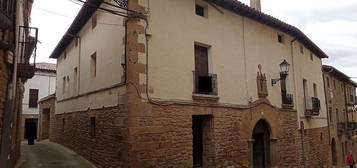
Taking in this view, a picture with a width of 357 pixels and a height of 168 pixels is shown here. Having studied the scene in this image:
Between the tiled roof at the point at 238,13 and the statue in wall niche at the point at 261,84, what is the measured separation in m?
2.09

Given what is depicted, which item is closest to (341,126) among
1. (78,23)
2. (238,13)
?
(238,13)

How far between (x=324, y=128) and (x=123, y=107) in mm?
14248

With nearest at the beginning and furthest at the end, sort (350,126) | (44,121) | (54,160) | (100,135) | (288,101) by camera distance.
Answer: (100,135) < (54,160) < (288,101) < (44,121) < (350,126)

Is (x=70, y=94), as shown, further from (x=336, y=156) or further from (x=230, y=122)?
(x=336, y=156)

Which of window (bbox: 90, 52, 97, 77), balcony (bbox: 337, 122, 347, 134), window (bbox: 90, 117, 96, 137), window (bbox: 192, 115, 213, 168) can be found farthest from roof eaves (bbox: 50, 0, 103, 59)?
balcony (bbox: 337, 122, 347, 134)

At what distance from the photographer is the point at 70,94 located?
1366 centimetres

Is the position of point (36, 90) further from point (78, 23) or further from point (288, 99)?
point (288, 99)

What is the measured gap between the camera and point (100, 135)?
9242mm

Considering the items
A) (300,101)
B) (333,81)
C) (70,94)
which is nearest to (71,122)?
(70,94)

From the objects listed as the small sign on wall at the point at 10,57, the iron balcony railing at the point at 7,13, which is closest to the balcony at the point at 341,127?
the small sign on wall at the point at 10,57

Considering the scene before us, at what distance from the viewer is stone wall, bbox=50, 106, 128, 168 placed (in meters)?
7.83

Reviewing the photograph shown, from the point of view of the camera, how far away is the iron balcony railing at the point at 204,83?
9227 mm

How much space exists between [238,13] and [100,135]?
676 cm

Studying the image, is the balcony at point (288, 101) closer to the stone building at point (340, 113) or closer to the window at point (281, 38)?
A: the window at point (281, 38)
